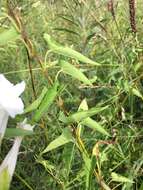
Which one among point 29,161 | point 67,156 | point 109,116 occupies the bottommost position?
point 29,161

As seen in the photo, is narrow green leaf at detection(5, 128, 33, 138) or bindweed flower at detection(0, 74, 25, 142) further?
narrow green leaf at detection(5, 128, 33, 138)

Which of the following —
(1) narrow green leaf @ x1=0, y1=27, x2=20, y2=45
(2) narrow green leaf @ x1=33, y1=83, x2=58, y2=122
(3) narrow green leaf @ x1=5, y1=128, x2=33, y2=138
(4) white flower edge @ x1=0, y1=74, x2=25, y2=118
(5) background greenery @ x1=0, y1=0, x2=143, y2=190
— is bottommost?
(5) background greenery @ x1=0, y1=0, x2=143, y2=190

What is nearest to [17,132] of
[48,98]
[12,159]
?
[12,159]

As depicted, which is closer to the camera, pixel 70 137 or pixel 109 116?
pixel 70 137

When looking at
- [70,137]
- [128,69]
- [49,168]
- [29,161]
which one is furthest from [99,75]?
[70,137]

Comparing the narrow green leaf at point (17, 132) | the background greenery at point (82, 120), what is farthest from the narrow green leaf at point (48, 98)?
the narrow green leaf at point (17, 132)

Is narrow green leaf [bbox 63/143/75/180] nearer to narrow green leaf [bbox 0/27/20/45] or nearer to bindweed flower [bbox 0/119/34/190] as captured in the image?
bindweed flower [bbox 0/119/34/190]

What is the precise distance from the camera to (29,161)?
1.67m

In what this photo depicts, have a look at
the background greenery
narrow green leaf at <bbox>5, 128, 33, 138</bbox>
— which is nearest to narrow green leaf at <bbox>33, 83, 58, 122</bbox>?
the background greenery

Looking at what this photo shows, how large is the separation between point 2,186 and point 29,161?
1.41 feet

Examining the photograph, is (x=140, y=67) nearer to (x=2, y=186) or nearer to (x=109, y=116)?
(x=109, y=116)

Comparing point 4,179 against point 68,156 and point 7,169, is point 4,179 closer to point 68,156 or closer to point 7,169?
point 7,169

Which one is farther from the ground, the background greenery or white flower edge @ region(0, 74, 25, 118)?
white flower edge @ region(0, 74, 25, 118)

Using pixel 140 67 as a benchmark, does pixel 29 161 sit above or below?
below
